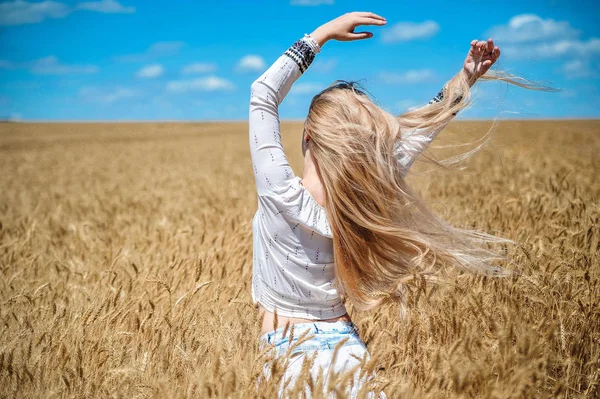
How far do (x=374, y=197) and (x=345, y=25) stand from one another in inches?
26.2

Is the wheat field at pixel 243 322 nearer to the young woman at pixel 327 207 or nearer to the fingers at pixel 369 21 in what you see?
the young woman at pixel 327 207

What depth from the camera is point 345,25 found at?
6.38ft

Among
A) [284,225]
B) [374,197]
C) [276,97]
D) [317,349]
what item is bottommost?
[317,349]

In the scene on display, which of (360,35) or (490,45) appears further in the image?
Answer: (490,45)

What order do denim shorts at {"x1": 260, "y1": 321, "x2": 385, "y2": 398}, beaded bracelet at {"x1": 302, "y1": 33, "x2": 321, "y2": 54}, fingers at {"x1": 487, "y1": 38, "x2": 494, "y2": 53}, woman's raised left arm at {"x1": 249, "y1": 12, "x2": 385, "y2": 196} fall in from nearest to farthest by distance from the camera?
denim shorts at {"x1": 260, "y1": 321, "x2": 385, "y2": 398}
woman's raised left arm at {"x1": 249, "y1": 12, "x2": 385, "y2": 196}
beaded bracelet at {"x1": 302, "y1": 33, "x2": 321, "y2": 54}
fingers at {"x1": 487, "y1": 38, "x2": 494, "y2": 53}

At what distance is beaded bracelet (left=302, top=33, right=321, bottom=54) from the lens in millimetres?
1926

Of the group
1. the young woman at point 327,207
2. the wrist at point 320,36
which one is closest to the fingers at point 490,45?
the young woman at point 327,207

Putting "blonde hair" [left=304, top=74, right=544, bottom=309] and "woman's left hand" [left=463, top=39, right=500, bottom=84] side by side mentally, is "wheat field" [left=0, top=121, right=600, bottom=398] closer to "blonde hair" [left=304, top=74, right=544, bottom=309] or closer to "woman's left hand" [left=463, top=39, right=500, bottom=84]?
"blonde hair" [left=304, top=74, right=544, bottom=309]

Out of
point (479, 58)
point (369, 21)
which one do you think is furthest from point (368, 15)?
point (479, 58)

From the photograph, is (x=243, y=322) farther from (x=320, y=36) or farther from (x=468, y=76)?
(x=468, y=76)

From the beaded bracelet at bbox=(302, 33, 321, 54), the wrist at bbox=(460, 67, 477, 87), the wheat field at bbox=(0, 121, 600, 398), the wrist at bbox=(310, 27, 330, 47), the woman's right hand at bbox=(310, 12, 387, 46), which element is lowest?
the wheat field at bbox=(0, 121, 600, 398)

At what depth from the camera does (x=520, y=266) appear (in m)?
2.80

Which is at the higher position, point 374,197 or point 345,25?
point 345,25


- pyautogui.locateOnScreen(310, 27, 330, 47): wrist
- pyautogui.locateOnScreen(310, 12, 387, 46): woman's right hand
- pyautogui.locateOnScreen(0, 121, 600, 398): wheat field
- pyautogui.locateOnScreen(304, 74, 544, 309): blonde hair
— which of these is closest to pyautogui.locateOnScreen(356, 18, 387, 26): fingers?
pyautogui.locateOnScreen(310, 12, 387, 46): woman's right hand
